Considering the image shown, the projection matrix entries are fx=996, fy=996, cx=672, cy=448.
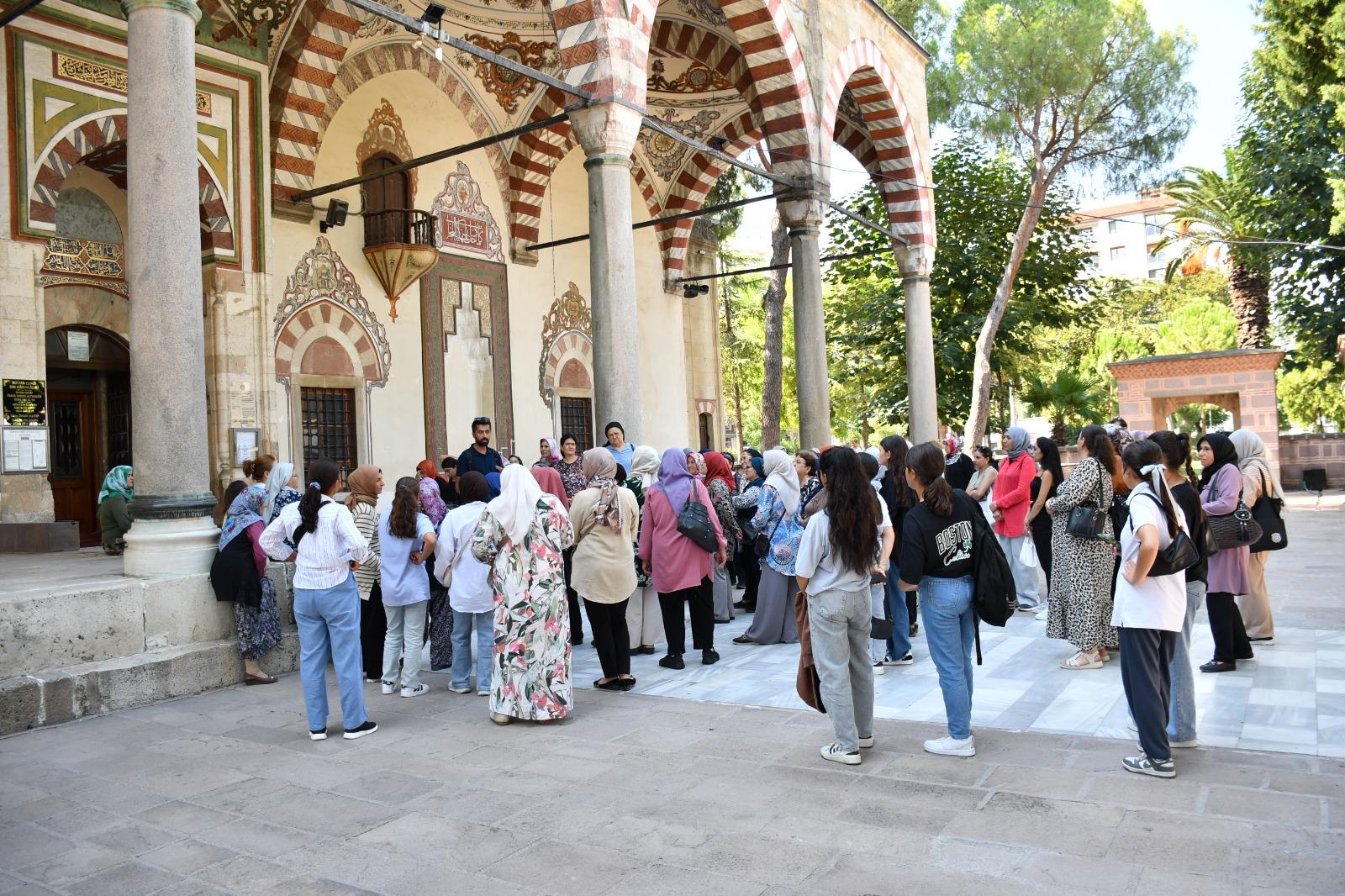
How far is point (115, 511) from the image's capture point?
805 centimetres

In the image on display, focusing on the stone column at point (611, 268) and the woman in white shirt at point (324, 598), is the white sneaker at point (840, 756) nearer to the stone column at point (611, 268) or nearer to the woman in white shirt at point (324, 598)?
the woman in white shirt at point (324, 598)

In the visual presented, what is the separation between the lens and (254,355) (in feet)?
34.8

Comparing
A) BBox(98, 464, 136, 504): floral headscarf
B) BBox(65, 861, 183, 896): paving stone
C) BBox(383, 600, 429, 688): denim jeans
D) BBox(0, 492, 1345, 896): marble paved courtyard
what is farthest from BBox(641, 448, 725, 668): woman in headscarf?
BBox(98, 464, 136, 504): floral headscarf

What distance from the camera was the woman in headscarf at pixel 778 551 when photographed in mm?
6188

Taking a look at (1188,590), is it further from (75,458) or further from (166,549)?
(75,458)

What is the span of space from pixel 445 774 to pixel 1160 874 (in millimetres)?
2650

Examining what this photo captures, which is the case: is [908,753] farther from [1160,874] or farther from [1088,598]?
[1088,598]

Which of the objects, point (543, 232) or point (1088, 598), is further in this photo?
point (543, 232)

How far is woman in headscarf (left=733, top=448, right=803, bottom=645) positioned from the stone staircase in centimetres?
299

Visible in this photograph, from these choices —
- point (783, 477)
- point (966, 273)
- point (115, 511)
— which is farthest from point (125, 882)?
point (966, 273)

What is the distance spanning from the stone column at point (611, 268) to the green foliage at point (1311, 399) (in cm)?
3113

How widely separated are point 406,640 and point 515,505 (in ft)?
4.27

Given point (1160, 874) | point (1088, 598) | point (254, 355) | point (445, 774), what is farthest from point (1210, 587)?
point (254, 355)

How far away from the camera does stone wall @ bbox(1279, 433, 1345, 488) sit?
19.9 metres
